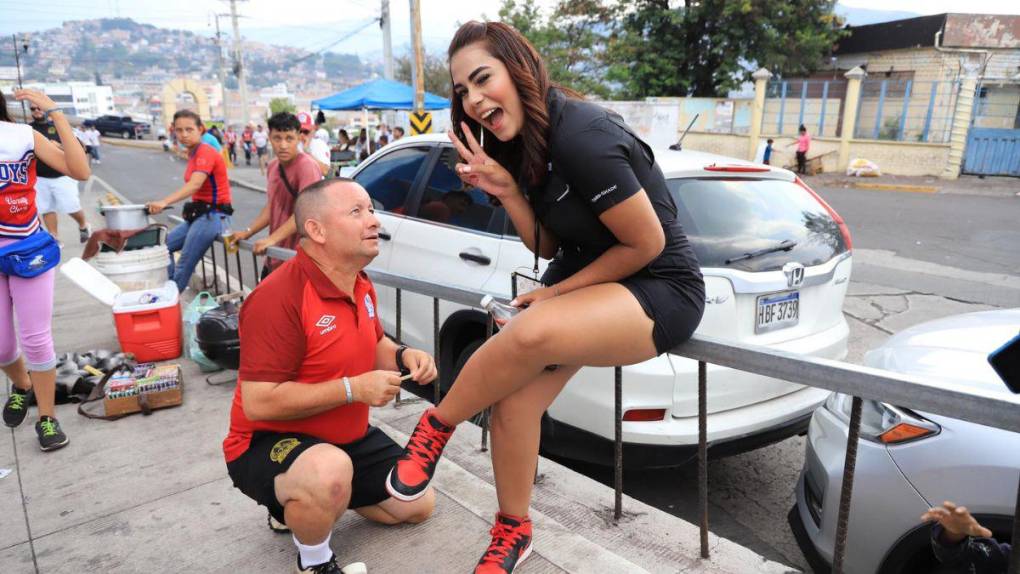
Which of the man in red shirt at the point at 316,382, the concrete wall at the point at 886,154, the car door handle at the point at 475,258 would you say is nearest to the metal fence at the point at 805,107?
the concrete wall at the point at 886,154

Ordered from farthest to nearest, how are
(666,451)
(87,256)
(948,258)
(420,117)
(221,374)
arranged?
(420,117) < (948,258) < (87,256) < (221,374) < (666,451)

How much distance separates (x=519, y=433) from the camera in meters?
1.96

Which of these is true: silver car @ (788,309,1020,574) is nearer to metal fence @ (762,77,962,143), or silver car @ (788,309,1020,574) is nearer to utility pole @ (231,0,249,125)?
metal fence @ (762,77,962,143)

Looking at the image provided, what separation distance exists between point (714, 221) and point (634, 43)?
23.7 m

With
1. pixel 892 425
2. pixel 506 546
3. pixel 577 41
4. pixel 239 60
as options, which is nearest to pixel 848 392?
pixel 892 425

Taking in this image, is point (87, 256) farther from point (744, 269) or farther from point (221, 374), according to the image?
point (744, 269)

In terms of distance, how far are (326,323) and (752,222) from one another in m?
2.16

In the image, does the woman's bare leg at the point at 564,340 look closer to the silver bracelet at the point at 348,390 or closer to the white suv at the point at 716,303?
the silver bracelet at the point at 348,390

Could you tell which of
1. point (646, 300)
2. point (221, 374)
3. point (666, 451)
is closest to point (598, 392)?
point (666, 451)

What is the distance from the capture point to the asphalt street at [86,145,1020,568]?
3.35m

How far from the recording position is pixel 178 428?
3645 millimetres

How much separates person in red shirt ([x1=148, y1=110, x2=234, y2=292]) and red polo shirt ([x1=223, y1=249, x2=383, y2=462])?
11.8 feet

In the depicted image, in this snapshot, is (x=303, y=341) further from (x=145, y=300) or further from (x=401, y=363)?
(x=145, y=300)

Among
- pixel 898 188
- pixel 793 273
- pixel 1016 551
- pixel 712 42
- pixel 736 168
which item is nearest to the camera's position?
pixel 1016 551
